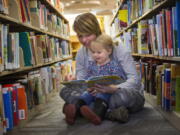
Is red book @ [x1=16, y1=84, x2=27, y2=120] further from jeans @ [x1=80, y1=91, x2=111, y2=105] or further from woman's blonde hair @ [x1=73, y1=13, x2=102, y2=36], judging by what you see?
woman's blonde hair @ [x1=73, y1=13, x2=102, y2=36]

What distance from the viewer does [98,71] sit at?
1.67 m

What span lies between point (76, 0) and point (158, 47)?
134 inches

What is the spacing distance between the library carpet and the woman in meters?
0.06

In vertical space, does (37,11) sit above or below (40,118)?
above

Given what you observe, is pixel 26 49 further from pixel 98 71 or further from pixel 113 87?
pixel 113 87

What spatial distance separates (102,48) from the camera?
153 cm

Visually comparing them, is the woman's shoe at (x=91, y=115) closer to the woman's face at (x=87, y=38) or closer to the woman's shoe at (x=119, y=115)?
the woman's shoe at (x=119, y=115)

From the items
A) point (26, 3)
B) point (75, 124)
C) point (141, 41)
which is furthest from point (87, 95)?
point (26, 3)

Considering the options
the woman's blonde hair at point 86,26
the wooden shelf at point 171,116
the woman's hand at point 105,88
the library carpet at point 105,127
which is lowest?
the library carpet at point 105,127

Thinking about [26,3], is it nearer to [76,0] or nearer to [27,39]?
[27,39]

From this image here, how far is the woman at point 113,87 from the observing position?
145 cm

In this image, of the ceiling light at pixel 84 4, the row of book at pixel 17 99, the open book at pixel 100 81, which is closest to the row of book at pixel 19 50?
the row of book at pixel 17 99

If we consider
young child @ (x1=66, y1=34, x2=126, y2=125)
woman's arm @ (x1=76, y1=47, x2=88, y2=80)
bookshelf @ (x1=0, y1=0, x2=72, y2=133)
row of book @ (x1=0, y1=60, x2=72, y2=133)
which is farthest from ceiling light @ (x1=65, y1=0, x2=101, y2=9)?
young child @ (x1=66, y1=34, x2=126, y2=125)

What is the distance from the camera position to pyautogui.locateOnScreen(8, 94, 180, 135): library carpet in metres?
1.28
